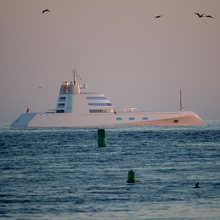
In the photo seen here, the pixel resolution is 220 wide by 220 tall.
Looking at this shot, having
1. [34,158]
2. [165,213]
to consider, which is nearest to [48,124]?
[34,158]

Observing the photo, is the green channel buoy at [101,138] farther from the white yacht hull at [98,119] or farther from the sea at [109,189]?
the white yacht hull at [98,119]

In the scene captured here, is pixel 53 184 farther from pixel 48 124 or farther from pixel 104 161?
pixel 48 124

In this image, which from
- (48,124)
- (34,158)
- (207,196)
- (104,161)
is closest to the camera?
(207,196)

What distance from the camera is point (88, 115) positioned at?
165m

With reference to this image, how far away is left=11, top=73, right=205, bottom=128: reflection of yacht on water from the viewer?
164 metres

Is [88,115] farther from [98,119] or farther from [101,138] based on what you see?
[101,138]

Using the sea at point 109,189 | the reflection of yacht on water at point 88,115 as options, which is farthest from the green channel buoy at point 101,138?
the reflection of yacht on water at point 88,115

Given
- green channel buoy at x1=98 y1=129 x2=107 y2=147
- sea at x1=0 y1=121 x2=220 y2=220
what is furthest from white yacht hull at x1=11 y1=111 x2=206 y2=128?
sea at x1=0 y1=121 x2=220 y2=220

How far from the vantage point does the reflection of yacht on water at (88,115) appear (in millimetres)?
164125

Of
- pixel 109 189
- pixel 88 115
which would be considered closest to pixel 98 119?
pixel 88 115

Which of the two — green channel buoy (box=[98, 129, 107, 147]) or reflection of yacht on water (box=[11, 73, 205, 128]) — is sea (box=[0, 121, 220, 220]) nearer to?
green channel buoy (box=[98, 129, 107, 147])

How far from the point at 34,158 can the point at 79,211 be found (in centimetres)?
2833

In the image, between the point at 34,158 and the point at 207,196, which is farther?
the point at 34,158

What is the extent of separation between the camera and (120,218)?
2969cm
